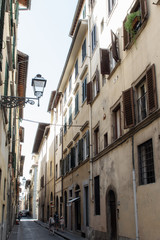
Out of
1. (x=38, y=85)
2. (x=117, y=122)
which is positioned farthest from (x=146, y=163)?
(x=38, y=85)

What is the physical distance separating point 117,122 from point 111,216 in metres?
4.20

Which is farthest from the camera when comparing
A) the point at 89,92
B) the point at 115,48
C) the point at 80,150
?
the point at 80,150

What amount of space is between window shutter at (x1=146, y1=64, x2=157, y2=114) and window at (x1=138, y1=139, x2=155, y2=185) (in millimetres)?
1194

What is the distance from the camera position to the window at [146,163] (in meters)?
10.5

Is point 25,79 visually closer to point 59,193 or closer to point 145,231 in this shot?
point 59,193

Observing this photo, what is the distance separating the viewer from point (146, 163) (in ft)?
35.6

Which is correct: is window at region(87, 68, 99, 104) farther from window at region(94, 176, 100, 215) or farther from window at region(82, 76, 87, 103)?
window at region(94, 176, 100, 215)

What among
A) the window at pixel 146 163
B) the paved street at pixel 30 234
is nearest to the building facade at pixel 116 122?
the window at pixel 146 163

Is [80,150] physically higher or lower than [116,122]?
lower

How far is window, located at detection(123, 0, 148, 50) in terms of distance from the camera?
1126 cm

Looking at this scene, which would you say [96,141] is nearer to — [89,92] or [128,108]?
[89,92]

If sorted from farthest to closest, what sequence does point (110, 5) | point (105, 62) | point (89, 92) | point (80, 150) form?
point (80, 150) < point (89, 92) < point (110, 5) < point (105, 62)

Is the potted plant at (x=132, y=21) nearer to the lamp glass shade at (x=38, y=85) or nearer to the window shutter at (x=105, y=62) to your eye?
the window shutter at (x=105, y=62)

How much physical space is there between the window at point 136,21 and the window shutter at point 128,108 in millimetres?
1937
